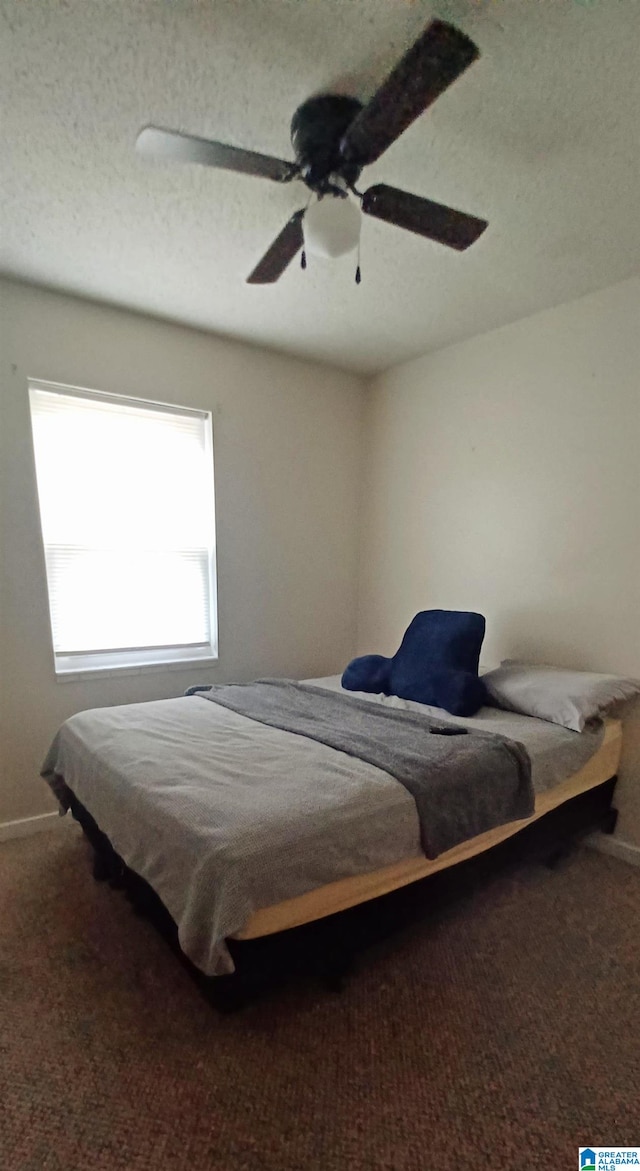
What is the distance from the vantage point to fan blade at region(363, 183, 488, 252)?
4.85 feet

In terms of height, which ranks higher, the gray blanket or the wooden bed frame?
the gray blanket

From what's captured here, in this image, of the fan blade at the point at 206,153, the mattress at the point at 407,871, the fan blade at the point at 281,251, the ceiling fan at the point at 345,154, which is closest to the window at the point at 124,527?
the fan blade at the point at 281,251

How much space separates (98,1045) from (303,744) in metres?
1.02

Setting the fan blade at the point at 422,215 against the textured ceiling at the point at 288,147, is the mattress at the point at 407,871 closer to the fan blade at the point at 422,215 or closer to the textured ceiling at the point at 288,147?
the fan blade at the point at 422,215

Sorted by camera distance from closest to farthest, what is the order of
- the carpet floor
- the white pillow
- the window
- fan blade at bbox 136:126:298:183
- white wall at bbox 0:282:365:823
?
the carpet floor → fan blade at bbox 136:126:298:183 → the white pillow → white wall at bbox 0:282:365:823 → the window

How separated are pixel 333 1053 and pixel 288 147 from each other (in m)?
2.72

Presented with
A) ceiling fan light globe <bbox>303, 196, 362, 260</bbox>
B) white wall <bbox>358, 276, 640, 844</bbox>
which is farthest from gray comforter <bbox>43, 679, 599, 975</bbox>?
ceiling fan light globe <bbox>303, 196, 362, 260</bbox>

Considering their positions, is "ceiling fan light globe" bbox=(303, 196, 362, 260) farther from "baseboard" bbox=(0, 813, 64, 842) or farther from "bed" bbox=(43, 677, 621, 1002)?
"baseboard" bbox=(0, 813, 64, 842)

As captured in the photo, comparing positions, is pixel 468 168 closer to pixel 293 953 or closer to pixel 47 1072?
pixel 293 953

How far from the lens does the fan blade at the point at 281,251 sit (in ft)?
5.30

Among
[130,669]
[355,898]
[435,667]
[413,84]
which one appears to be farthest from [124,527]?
[413,84]

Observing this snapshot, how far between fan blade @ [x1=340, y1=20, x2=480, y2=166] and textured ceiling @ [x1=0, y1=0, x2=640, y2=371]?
0.27 m

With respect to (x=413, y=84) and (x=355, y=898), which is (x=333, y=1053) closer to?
(x=355, y=898)

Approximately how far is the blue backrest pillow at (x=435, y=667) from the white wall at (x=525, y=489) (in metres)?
0.43
